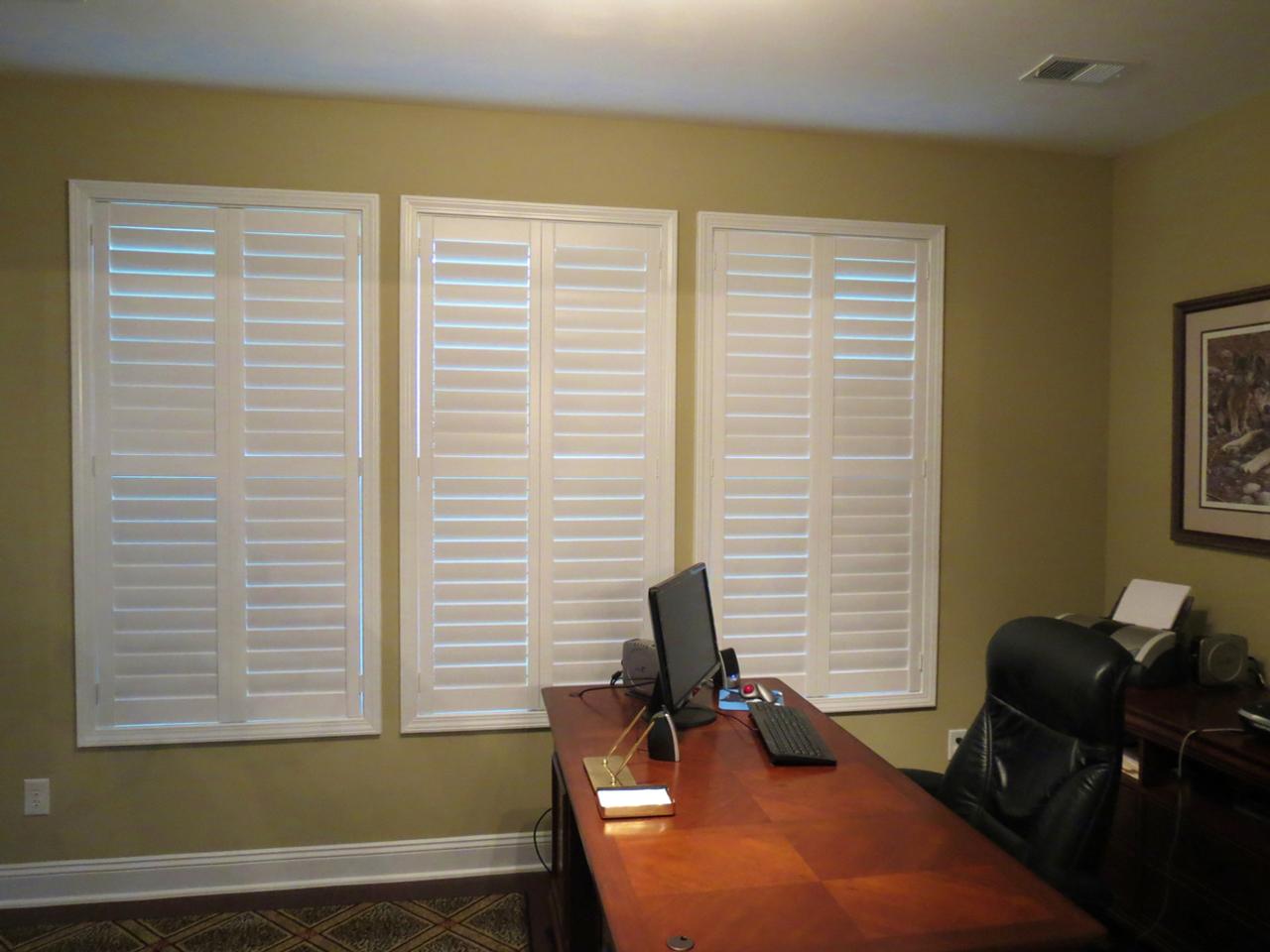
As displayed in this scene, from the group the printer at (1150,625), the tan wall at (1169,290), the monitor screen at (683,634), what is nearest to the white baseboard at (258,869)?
the monitor screen at (683,634)

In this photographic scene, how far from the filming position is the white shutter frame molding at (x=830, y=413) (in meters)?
3.17

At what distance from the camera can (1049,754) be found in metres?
2.01

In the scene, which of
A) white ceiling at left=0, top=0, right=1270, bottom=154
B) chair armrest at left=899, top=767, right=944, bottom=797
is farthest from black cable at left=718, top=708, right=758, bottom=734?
white ceiling at left=0, top=0, right=1270, bottom=154

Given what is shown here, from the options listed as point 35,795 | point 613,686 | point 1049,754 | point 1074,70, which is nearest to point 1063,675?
point 1049,754

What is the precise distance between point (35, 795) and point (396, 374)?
181cm

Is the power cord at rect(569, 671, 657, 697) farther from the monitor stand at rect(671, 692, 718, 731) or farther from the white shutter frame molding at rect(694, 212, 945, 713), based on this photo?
the white shutter frame molding at rect(694, 212, 945, 713)

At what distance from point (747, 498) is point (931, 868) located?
171 cm

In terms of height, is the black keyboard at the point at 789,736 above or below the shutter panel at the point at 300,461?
below

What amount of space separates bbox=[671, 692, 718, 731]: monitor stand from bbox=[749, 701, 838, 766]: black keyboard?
12 centimetres

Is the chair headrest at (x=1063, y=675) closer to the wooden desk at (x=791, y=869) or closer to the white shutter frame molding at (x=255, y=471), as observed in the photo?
the wooden desk at (x=791, y=869)

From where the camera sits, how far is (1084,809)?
Answer: 1860 mm

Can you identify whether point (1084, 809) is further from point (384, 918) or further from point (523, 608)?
point (384, 918)

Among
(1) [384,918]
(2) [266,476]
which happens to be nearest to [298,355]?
(2) [266,476]

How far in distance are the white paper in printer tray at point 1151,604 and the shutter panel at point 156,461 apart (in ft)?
10.4
